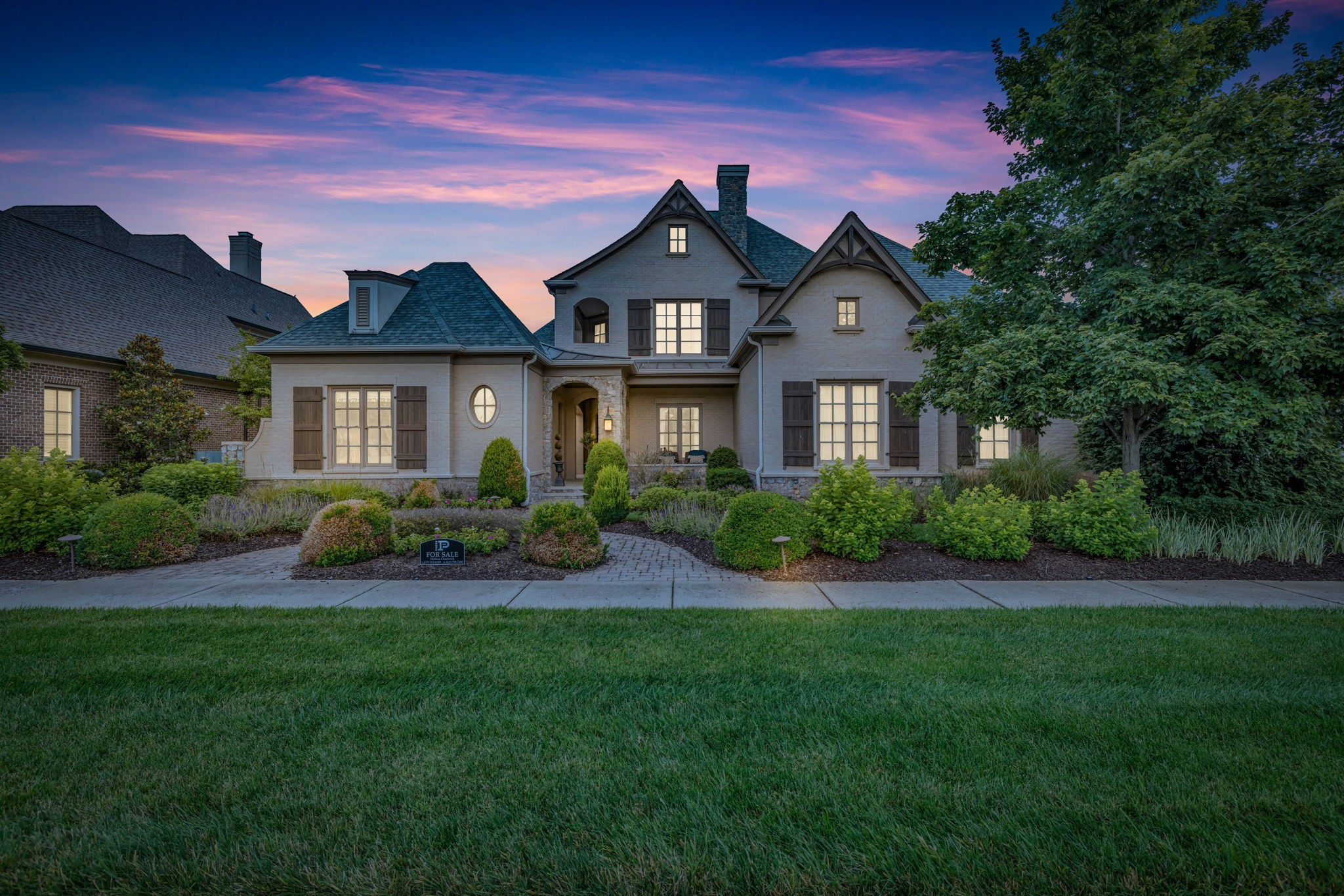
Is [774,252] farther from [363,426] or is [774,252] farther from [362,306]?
[363,426]

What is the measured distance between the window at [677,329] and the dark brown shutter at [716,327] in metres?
0.26

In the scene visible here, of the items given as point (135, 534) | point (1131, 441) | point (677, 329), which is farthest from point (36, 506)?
point (1131, 441)

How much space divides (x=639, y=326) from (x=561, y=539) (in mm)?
11255

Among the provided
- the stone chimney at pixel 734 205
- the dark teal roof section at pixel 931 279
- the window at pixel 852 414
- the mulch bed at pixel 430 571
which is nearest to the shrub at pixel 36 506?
the mulch bed at pixel 430 571

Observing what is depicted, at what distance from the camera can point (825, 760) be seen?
2652 mm

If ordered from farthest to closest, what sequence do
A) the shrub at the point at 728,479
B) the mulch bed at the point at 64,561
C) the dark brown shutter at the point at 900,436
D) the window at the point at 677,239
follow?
the window at the point at 677,239, the shrub at the point at 728,479, the dark brown shutter at the point at 900,436, the mulch bed at the point at 64,561

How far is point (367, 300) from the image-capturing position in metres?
14.0

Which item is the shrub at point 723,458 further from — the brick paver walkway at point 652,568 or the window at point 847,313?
the brick paver walkway at point 652,568

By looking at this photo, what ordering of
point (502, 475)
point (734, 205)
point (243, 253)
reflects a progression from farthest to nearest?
point (243, 253) < point (734, 205) < point (502, 475)

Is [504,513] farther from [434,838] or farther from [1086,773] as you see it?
[1086,773]

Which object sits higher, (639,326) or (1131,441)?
(639,326)

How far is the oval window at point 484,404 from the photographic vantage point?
14.3 metres

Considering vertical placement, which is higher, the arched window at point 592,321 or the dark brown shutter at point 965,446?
the arched window at point 592,321

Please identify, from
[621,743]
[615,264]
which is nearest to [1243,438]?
[621,743]
